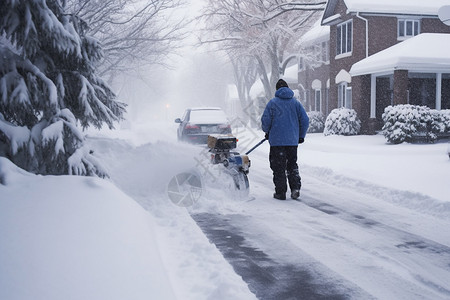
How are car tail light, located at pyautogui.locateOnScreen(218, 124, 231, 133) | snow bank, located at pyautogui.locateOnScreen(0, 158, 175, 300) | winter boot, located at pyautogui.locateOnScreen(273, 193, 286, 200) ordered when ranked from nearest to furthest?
snow bank, located at pyautogui.locateOnScreen(0, 158, 175, 300) → winter boot, located at pyautogui.locateOnScreen(273, 193, 286, 200) → car tail light, located at pyautogui.locateOnScreen(218, 124, 231, 133)

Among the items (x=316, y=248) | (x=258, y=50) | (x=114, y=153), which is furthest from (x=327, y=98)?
(x=316, y=248)

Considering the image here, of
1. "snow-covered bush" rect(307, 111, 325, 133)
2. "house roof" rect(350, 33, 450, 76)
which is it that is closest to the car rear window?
"house roof" rect(350, 33, 450, 76)

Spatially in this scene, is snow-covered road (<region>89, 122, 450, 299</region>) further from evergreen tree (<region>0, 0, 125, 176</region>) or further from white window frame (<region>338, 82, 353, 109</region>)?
white window frame (<region>338, 82, 353, 109</region>)

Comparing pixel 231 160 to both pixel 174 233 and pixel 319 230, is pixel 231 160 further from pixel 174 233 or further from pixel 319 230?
pixel 174 233

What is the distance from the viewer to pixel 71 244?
11.0ft

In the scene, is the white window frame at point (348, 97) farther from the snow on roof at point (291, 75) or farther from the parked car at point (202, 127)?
the snow on roof at point (291, 75)

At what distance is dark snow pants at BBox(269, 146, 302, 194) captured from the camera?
794 cm

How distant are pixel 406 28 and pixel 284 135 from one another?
19.5 m

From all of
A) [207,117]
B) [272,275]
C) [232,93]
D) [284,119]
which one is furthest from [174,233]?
[232,93]

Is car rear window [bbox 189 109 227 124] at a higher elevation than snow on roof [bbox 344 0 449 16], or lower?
lower

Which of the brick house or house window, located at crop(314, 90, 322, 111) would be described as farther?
house window, located at crop(314, 90, 322, 111)

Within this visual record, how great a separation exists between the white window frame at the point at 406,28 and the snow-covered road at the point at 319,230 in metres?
16.6

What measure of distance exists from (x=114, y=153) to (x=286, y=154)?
4.58m

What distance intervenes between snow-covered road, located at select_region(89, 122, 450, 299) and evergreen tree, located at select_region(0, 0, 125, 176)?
1.73 m
